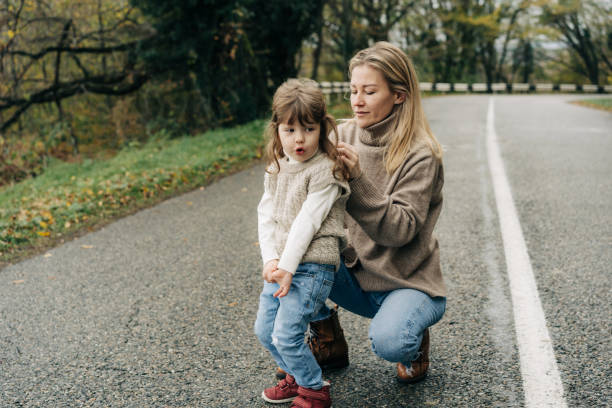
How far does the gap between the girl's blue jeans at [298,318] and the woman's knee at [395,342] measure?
29 cm

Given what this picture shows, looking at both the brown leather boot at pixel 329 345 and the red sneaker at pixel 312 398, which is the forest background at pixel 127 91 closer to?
the brown leather boot at pixel 329 345

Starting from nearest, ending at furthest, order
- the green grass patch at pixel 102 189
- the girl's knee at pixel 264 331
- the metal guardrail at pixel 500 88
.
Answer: the girl's knee at pixel 264 331 → the green grass patch at pixel 102 189 → the metal guardrail at pixel 500 88

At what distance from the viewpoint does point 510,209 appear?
5.60 m

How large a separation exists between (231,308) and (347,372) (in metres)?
1.11

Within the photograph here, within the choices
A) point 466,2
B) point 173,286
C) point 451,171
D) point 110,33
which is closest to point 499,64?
point 466,2

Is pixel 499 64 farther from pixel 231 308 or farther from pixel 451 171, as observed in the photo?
pixel 231 308

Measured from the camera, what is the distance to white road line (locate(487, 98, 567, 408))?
2441 millimetres

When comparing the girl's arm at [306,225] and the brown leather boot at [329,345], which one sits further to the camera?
the brown leather boot at [329,345]

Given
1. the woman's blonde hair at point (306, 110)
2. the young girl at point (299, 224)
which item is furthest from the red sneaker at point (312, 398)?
the woman's blonde hair at point (306, 110)

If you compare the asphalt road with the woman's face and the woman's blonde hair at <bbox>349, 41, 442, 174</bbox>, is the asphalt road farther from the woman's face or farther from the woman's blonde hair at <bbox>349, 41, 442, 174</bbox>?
the woman's face

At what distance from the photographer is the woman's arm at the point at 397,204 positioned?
2320 mm

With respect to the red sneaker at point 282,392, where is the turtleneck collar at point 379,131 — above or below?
above

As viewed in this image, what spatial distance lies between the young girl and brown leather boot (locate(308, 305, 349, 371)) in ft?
1.08

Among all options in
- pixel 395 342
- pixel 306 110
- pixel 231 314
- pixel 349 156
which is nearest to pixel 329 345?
pixel 395 342
